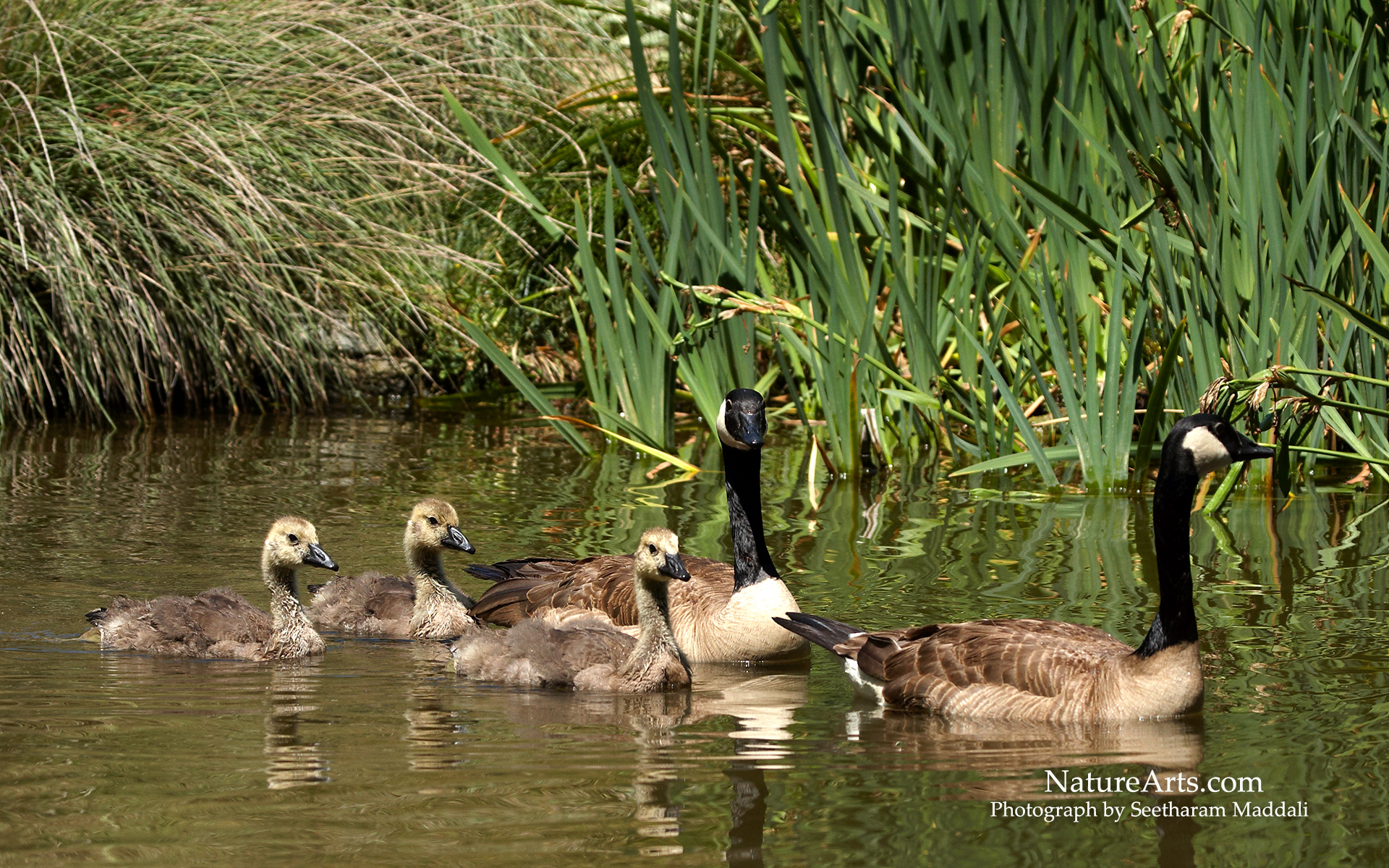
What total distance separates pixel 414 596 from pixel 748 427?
1657mm

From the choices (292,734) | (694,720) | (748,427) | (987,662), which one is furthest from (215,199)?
(987,662)

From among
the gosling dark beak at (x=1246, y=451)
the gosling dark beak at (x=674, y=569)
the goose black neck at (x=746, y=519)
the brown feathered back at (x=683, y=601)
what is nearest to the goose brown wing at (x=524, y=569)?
the brown feathered back at (x=683, y=601)

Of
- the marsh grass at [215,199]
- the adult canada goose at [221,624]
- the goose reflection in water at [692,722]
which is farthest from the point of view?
the marsh grass at [215,199]

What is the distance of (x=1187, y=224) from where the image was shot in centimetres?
837

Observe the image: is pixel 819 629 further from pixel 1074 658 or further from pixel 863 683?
pixel 1074 658

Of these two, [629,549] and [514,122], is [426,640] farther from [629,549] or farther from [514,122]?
[514,122]

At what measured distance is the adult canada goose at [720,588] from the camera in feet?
21.4

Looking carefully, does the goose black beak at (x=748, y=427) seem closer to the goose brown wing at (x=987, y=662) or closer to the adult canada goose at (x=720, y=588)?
the adult canada goose at (x=720, y=588)

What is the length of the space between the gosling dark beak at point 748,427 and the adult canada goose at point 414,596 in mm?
1236

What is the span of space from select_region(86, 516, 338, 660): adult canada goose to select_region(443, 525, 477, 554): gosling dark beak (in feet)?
1.82

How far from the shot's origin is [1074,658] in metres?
5.48

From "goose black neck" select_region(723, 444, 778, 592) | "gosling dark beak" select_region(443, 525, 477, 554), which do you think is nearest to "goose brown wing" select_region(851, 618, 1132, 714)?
"goose black neck" select_region(723, 444, 778, 592)

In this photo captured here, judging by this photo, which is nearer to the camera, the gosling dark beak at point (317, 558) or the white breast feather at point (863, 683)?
the white breast feather at point (863, 683)

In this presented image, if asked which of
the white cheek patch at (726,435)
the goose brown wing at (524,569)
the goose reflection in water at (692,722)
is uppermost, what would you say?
the white cheek patch at (726,435)
